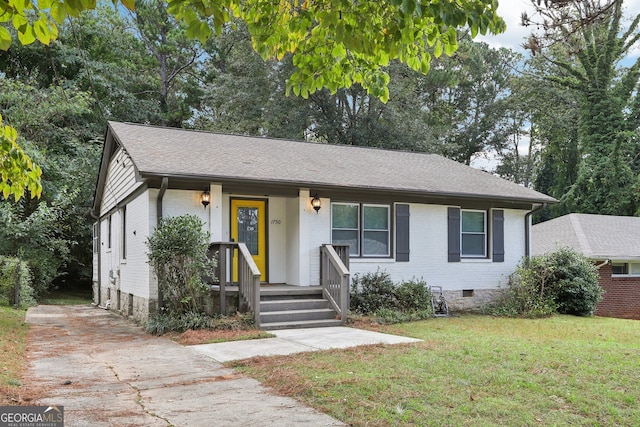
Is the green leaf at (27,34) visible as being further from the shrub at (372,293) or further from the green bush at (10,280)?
the green bush at (10,280)

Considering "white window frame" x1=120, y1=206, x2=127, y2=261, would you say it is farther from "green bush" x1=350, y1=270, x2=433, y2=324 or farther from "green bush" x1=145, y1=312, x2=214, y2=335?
"green bush" x1=350, y1=270, x2=433, y2=324

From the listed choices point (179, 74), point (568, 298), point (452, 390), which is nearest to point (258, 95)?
point (179, 74)

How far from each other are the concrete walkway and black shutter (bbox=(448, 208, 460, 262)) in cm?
482

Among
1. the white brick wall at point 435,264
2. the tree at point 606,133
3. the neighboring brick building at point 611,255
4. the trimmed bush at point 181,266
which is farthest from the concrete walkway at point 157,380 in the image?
the tree at point 606,133

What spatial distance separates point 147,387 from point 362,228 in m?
7.78

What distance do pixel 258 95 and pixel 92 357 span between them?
17.3 meters

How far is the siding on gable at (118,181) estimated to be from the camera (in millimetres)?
12445

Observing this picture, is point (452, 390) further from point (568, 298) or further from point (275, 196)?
point (568, 298)

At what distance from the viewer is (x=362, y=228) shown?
504 inches

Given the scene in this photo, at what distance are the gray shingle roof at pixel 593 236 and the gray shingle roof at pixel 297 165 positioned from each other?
4.52m

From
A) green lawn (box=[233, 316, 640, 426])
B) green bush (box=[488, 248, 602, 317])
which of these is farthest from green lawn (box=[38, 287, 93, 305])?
green lawn (box=[233, 316, 640, 426])

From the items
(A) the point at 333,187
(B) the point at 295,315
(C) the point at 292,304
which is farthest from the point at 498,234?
(B) the point at 295,315

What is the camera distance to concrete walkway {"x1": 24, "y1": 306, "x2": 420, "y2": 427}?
455 cm

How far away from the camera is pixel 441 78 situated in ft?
84.0
